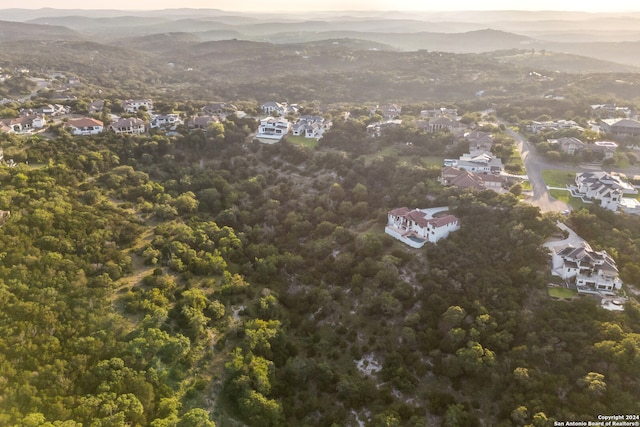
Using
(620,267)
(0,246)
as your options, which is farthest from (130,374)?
(620,267)

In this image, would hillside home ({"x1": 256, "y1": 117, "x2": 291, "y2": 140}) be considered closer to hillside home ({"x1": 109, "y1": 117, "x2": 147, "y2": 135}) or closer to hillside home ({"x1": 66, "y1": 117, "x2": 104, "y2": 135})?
hillside home ({"x1": 109, "y1": 117, "x2": 147, "y2": 135})

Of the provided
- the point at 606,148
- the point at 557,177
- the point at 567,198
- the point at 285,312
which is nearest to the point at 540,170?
the point at 557,177

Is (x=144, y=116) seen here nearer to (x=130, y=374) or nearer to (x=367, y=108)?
(x=367, y=108)

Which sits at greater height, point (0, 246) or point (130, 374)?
point (0, 246)

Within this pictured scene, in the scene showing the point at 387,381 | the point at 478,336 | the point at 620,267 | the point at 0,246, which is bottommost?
the point at 387,381

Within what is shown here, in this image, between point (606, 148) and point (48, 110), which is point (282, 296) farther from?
point (48, 110)

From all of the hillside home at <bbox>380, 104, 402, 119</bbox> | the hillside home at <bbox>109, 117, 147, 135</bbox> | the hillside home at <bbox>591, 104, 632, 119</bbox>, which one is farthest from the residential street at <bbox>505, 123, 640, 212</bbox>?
the hillside home at <bbox>109, 117, 147, 135</bbox>
